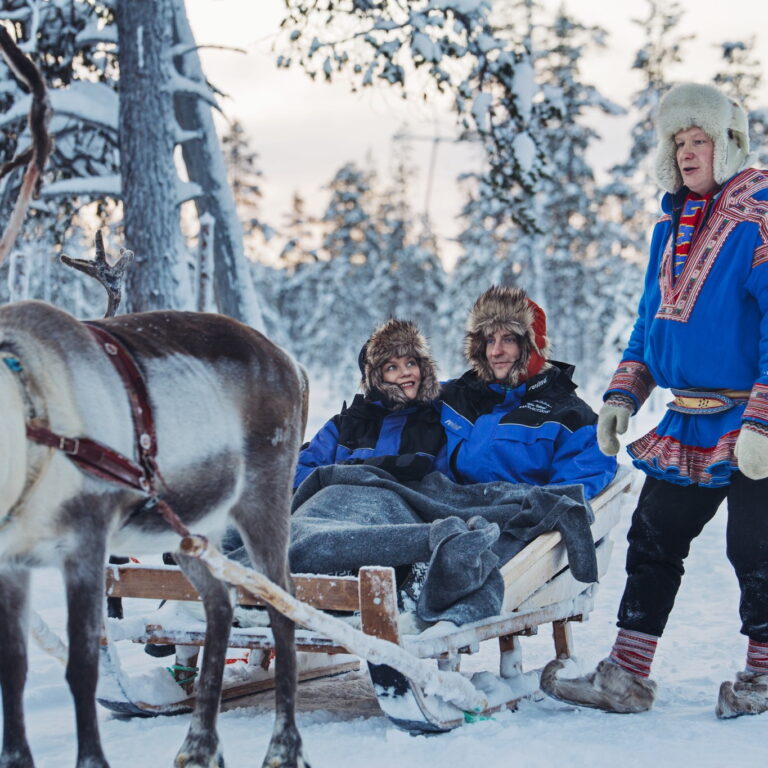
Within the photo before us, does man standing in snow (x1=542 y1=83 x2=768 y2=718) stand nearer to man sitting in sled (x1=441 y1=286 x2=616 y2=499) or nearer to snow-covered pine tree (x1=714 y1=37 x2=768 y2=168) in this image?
man sitting in sled (x1=441 y1=286 x2=616 y2=499)

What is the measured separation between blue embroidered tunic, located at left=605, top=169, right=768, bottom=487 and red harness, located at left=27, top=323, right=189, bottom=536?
6.64 feet

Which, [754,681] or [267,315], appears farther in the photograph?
[267,315]

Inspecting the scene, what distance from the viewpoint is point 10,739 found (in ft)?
7.72

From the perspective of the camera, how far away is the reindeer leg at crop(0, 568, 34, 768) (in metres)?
2.36

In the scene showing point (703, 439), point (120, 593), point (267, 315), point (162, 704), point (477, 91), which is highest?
point (477, 91)

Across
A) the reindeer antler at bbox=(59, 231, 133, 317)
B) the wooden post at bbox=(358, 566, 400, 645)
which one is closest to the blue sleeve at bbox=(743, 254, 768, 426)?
the wooden post at bbox=(358, 566, 400, 645)

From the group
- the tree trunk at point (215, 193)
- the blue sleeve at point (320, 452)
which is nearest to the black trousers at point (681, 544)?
the blue sleeve at point (320, 452)

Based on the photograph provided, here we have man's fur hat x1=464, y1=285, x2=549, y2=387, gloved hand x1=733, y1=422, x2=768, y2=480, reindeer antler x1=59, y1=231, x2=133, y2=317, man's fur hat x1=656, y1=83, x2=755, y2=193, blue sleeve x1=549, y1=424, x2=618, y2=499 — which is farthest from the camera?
man's fur hat x1=464, y1=285, x2=549, y2=387

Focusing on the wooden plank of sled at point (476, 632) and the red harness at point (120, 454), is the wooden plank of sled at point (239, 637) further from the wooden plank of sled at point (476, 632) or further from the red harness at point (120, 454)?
the red harness at point (120, 454)

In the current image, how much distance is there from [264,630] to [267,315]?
30.8 metres

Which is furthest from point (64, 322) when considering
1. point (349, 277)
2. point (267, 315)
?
point (349, 277)

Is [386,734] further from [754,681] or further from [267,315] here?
[267,315]

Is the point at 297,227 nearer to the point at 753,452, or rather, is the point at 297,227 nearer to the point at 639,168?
the point at 639,168

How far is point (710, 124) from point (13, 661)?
2.99m
